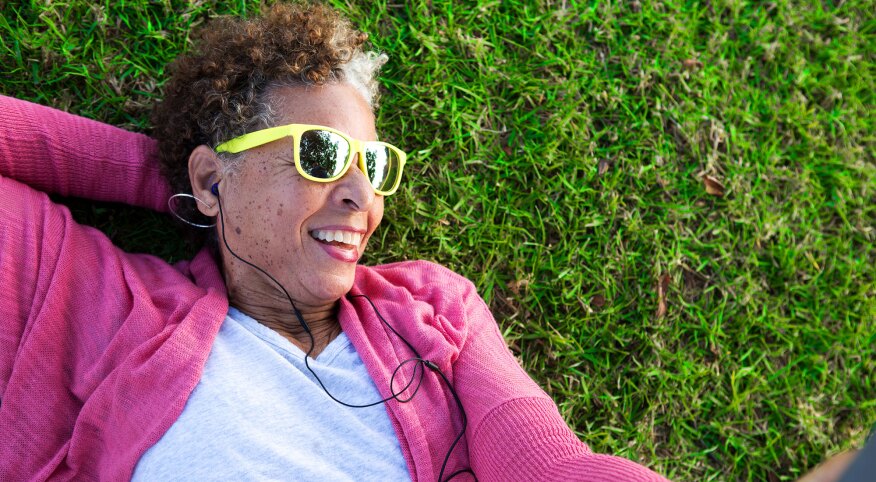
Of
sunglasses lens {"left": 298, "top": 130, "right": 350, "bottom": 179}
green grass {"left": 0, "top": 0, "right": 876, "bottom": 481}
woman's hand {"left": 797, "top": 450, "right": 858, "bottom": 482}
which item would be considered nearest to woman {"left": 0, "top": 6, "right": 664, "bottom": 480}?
sunglasses lens {"left": 298, "top": 130, "right": 350, "bottom": 179}

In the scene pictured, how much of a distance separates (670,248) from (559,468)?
1.82m

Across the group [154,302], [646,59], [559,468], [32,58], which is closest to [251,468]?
[154,302]

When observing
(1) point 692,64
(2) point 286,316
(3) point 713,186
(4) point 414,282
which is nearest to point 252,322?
(2) point 286,316

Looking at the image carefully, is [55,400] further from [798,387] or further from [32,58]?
[798,387]

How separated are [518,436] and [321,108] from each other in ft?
5.03

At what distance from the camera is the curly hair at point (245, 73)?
2643 mm

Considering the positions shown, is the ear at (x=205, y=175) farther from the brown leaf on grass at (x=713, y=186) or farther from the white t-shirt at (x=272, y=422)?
the brown leaf on grass at (x=713, y=186)

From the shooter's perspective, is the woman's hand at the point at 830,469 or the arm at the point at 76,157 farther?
the woman's hand at the point at 830,469

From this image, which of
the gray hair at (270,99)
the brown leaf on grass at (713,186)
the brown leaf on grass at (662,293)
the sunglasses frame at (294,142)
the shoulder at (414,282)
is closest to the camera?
the sunglasses frame at (294,142)

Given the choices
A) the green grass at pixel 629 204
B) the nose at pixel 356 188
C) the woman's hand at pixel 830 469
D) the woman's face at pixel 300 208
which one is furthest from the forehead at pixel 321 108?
the woman's hand at pixel 830 469

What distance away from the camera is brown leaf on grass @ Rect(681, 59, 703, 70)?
3928 millimetres

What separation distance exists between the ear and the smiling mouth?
46cm

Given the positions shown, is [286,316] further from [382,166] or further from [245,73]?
[245,73]

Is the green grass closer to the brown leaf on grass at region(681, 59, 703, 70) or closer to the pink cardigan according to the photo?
the brown leaf on grass at region(681, 59, 703, 70)
